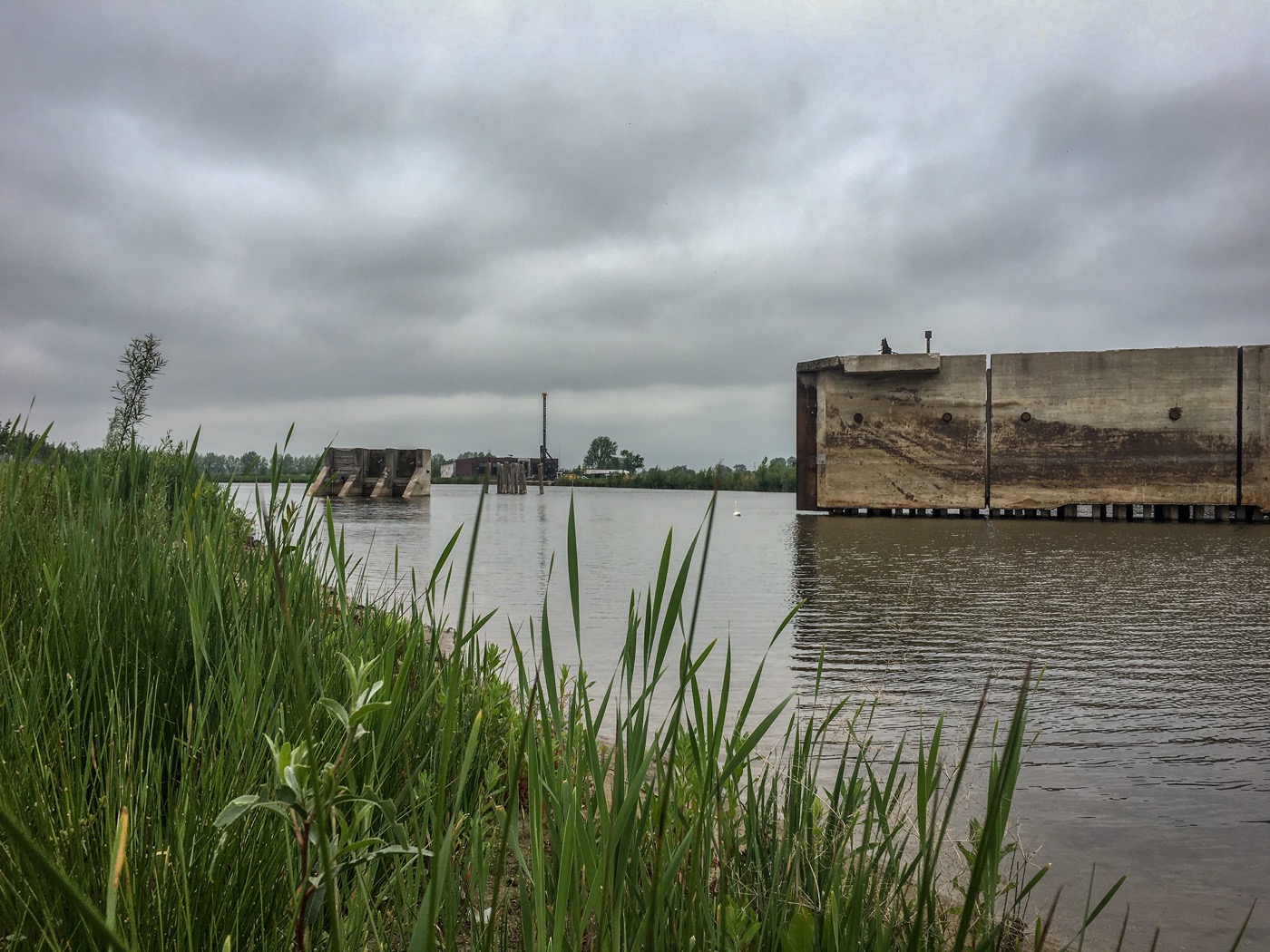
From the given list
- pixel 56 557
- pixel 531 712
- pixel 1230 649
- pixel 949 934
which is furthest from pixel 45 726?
pixel 1230 649

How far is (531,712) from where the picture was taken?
66 centimetres

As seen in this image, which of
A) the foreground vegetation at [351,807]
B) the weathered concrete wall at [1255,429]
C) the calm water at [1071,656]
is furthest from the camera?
the weathered concrete wall at [1255,429]

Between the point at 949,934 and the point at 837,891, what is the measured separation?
0.57 metres

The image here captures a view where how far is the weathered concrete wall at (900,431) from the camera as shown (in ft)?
54.5

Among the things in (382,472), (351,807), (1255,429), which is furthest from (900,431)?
(382,472)

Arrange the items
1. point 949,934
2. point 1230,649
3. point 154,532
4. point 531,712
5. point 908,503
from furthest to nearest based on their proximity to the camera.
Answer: point 908,503 < point 1230,649 < point 154,532 < point 949,934 < point 531,712

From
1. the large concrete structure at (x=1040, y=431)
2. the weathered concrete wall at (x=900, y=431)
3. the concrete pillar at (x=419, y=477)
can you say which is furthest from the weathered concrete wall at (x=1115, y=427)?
the concrete pillar at (x=419, y=477)

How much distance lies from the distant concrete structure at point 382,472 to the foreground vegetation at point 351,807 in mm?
28654

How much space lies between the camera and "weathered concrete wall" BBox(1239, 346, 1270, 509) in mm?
14953

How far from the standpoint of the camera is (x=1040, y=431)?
16156 mm

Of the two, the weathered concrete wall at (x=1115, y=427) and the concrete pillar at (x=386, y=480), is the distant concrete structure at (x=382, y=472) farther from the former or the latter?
the weathered concrete wall at (x=1115, y=427)

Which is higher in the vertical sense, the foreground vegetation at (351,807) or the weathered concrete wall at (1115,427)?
the weathered concrete wall at (1115,427)

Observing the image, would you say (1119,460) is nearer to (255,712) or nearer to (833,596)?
(833,596)

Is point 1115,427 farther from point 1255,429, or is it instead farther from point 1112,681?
point 1112,681
